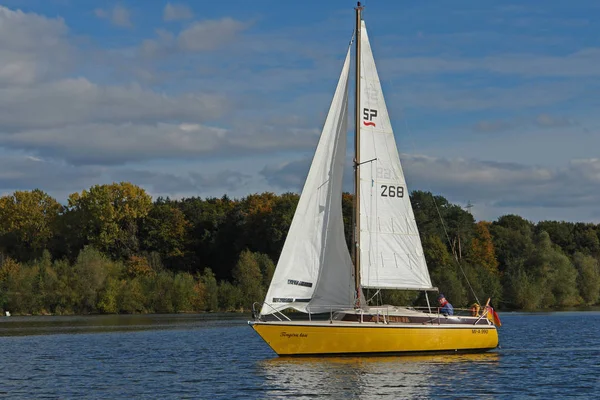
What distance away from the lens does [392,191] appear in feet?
142

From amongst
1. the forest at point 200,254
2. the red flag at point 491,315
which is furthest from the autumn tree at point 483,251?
the red flag at point 491,315

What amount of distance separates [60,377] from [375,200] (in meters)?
16.3

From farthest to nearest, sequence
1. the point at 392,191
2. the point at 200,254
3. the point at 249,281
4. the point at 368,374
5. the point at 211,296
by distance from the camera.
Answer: the point at 200,254, the point at 249,281, the point at 211,296, the point at 392,191, the point at 368,374

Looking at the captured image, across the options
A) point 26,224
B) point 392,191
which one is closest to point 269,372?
point 392,191

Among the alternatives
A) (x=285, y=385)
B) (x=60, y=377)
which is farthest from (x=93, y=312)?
(x=285, y=385)

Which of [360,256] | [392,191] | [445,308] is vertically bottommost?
[445,308]

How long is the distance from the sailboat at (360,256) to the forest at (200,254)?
180 feet

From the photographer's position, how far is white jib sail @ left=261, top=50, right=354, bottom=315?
41.6 metres

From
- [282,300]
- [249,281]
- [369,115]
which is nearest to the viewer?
[282,300]

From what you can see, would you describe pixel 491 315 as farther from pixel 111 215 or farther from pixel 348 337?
pixel 111 215

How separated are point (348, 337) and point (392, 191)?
738cm

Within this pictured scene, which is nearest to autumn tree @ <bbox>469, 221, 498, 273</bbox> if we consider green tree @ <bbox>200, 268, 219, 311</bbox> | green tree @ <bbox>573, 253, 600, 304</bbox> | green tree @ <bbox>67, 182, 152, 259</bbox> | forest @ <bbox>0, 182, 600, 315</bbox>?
forest @ <bbox>0, 182, 600, 315</bbox>

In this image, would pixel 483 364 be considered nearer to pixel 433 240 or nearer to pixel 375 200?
pixel 375 200

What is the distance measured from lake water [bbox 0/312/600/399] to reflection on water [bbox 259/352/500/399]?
0.13ft
